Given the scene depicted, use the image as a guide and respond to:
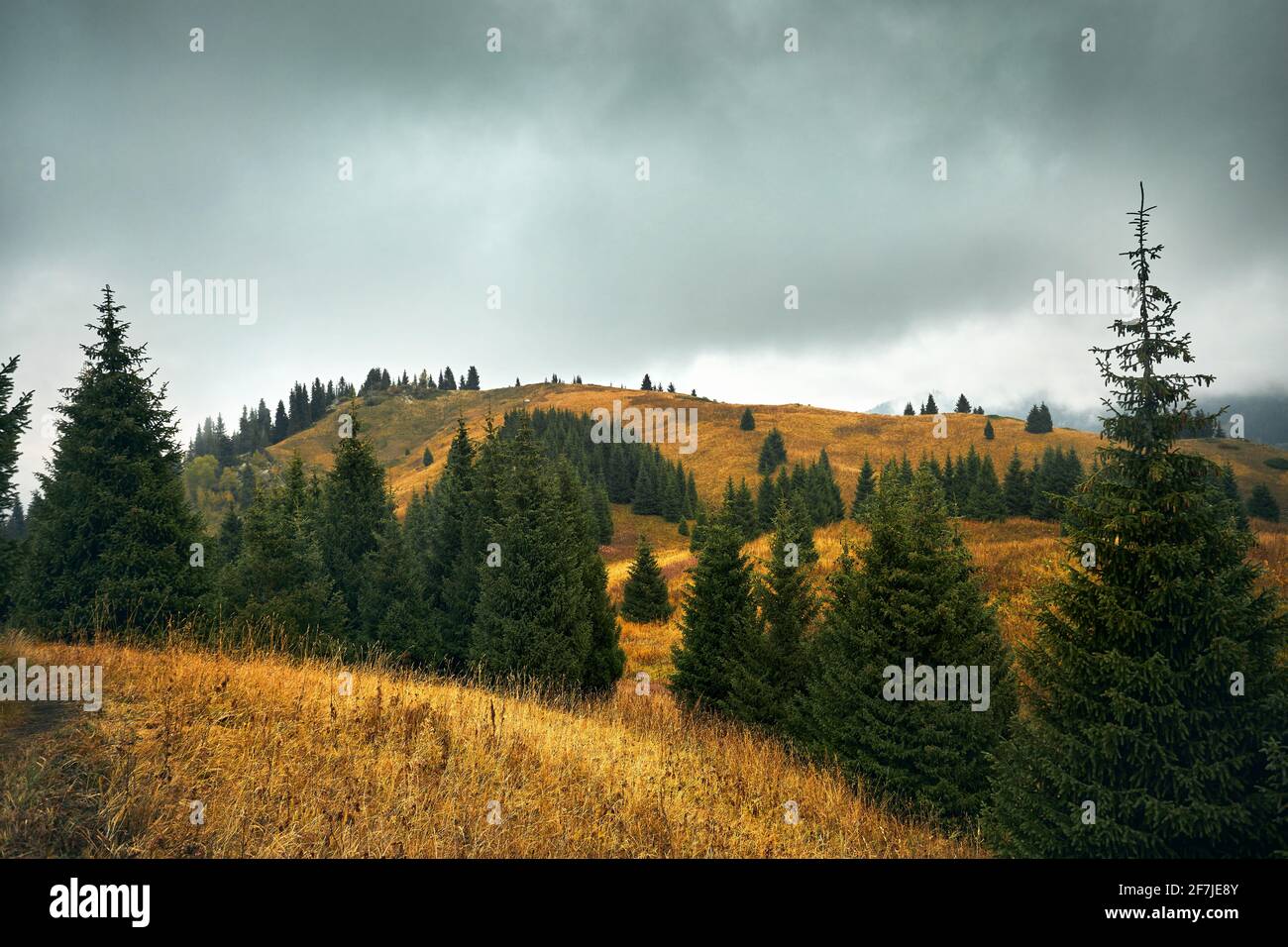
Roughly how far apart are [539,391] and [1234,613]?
18368cm

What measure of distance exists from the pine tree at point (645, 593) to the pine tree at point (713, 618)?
17.9m

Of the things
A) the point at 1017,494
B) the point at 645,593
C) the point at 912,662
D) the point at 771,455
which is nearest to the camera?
the point at 912,662

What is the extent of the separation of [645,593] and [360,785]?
97.2 feet

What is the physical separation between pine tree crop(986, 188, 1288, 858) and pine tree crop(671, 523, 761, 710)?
860 centimetres

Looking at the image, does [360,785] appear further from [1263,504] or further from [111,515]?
[1263,504]

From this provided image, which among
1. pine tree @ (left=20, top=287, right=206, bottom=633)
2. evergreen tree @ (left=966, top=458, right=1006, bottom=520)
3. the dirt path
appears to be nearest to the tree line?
A: the dirt path

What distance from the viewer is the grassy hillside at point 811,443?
8538 cm

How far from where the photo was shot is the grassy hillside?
85.4 metres

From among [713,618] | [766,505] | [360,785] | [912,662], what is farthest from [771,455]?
[360,785]

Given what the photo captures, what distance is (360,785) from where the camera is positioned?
207 inches

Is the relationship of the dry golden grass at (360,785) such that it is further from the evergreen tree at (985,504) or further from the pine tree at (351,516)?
the evergreen tree at (985,504)
